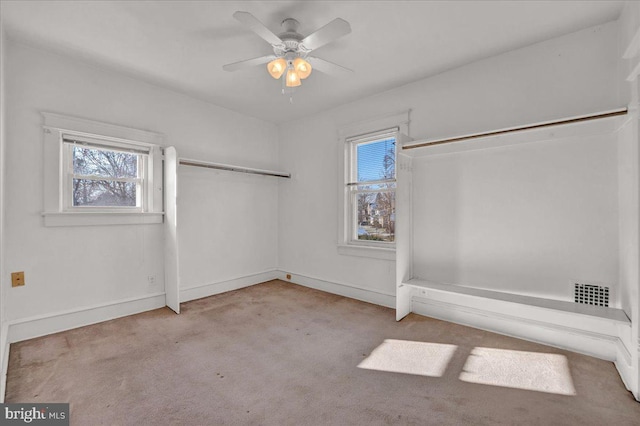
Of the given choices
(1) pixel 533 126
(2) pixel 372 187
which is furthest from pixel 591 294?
(2) pixel 372 187

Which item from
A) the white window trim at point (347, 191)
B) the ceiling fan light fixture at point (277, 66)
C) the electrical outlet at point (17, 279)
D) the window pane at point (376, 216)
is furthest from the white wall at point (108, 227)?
the ceiling fan light fixture at point (277, 66)

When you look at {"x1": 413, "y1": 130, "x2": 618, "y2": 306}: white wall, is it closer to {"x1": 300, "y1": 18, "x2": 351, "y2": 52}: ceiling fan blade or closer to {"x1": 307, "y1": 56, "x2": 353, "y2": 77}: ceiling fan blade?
{"x1": 307, "y1": 56, "x2": 353, "y2": 77}: ceiling fan blade

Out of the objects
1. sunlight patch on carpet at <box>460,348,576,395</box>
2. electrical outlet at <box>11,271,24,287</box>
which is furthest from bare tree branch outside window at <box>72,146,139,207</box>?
sunlight patch on carpet at <box>460,348,576,395</box>

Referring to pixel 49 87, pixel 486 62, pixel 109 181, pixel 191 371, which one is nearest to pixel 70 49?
pixel 49 87

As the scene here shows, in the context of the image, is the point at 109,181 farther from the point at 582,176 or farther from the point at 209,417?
the point at 582,176

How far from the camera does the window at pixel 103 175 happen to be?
2.88 metres

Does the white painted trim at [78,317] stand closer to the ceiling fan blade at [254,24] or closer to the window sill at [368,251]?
the window sill at [368,251]

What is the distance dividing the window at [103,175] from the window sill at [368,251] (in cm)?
250

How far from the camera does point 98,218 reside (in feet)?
9.83

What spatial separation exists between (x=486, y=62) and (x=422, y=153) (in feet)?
3.34

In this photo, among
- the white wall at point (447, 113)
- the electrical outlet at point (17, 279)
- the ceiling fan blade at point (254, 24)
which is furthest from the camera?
the electrical outlet at point (17, 279)

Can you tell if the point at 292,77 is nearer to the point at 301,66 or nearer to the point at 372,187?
the point at 301,66

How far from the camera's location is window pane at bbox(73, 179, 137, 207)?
2957 millimetres

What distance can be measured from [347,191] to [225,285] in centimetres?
218
